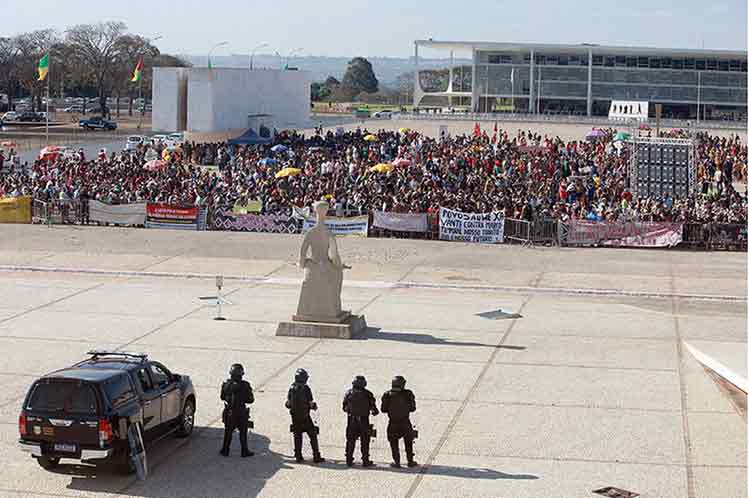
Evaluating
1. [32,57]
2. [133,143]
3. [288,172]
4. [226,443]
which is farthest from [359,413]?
[32,57]

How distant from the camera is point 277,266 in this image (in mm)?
31953

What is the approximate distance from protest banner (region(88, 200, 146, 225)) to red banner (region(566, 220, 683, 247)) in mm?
13898

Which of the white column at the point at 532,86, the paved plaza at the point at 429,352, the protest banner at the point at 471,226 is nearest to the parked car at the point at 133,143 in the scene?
the paved plaza at the point at 429,352

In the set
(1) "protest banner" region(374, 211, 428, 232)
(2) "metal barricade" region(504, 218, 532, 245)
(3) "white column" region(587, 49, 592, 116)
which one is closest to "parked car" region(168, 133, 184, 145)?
(1) "protest banner" region(374, 211, 428, 232)

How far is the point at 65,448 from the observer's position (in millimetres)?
13078

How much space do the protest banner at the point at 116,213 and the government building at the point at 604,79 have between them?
10564 centimetres

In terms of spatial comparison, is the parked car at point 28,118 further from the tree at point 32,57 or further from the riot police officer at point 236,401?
the riot police officer at point 236,401

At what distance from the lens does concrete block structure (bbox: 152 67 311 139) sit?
68.8 meters

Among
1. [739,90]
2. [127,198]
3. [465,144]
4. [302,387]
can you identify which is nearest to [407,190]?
[127,198]

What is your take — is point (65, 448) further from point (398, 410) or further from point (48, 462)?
point (398, 410)

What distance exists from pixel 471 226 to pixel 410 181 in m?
8.33

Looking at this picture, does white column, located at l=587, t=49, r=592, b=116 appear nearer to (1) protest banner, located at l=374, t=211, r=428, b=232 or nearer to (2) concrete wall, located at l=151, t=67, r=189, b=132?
(2) concrete wall, located at l=151, t=67, r=189, b=132

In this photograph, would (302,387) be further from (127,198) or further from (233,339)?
→ (127,198)

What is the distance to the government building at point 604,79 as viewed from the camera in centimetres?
14250
